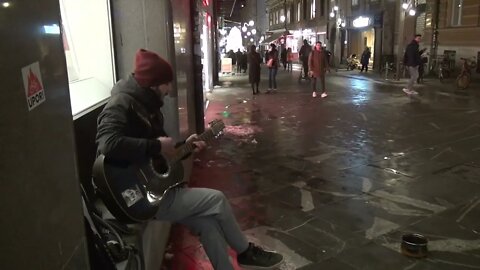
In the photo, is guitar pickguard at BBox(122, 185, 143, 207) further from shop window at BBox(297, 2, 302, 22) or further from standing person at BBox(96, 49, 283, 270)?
shop window at BBox(297, 2, 302, 22)

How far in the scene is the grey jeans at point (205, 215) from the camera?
3.16m

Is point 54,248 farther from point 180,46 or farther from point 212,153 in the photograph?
point 212,153

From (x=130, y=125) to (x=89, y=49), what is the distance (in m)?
1.69

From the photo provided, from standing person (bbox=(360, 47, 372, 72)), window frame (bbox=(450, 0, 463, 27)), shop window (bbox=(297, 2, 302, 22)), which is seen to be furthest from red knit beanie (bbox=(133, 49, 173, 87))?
shop window (bbox=(297, 2, 302, 22))

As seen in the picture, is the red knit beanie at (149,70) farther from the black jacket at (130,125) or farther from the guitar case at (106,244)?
the guitar case at (106,244)

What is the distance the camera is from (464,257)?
13.0 ft

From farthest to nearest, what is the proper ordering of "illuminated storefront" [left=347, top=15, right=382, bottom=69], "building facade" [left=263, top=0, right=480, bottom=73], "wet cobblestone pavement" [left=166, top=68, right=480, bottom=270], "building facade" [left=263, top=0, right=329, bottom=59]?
"building facade" [left=263, top=0, right=329, bottom=59] → "illuminated storefront" [left=347, top=15, right=382, bottom=69] → "building facade" [left=263, top=0, right=480, bottom=73] → "wet cobblestone pavement" [left=166, top=68, right=480, bottom=270]

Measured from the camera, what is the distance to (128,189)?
286 centimetres

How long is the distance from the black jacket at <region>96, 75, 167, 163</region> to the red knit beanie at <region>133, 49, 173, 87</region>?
2.0 inches

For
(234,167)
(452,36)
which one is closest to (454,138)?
(234,167)

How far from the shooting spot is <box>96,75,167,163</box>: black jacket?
280cm

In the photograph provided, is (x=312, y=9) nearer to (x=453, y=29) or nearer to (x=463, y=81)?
(x=453, y=29)

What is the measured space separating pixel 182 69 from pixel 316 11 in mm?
43919

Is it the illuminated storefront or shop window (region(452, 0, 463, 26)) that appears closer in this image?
shop window (region(452, 0, 463, 26))
